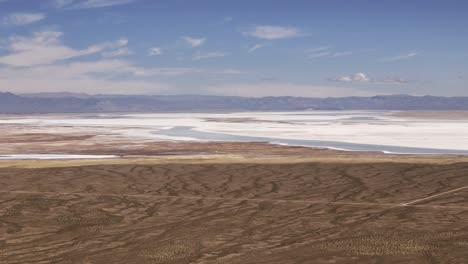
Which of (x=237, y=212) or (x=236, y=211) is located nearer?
(x=237, y=212)

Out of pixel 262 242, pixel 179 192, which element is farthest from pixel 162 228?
pixel 179 192

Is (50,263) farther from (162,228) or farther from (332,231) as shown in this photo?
(332,231)

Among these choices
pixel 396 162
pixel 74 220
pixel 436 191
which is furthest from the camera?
pixel 396 162

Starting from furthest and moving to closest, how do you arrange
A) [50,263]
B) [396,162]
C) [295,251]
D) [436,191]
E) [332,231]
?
[396,162], [436,191], [332,231], [295,251], [50,263]
